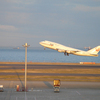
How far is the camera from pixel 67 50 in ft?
333

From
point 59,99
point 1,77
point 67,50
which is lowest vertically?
point 59,99

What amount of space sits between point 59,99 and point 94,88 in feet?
45.1

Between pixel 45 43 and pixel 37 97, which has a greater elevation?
pixel 45 43

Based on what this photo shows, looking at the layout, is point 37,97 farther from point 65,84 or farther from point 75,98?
point 65,84

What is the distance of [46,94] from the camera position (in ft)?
126

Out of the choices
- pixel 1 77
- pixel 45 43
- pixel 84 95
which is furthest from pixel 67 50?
pixel 84 95

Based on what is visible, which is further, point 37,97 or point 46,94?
point 46,94

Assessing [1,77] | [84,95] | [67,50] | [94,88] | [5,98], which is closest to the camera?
[5,98]

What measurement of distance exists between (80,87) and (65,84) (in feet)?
14.2

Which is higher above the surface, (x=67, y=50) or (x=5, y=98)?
(x=67, y=50)

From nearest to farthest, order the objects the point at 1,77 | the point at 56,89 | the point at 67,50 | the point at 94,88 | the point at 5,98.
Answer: the point at 5,98 → the point at 56,89 → the point at 94,88 → the point at 1,77 → the point at 67,50

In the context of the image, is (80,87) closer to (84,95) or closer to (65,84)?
(65,84)

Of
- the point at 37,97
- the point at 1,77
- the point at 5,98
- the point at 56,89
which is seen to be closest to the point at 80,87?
the point at 56,89

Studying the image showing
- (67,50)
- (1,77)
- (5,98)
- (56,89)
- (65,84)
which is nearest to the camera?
(5,98)
